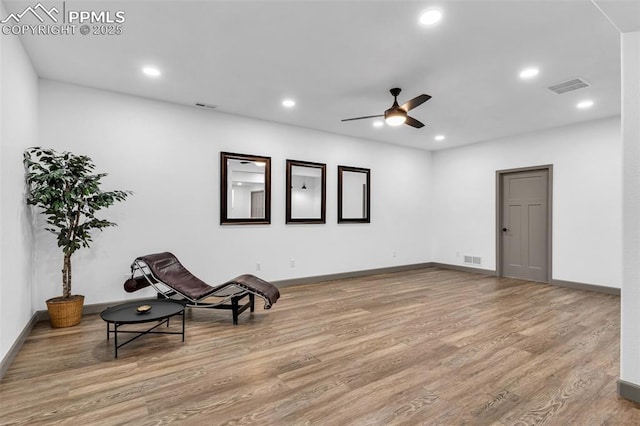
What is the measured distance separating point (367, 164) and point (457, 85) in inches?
116

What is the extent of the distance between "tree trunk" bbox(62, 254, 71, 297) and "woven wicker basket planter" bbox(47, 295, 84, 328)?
7cm

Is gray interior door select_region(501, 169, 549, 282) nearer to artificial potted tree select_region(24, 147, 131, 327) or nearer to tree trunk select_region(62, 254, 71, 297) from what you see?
artificial potted tree select_region(24, 147, 131, 327)

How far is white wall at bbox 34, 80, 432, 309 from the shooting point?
13.3 feet

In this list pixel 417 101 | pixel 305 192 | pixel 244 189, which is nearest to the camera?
pixel 417 101

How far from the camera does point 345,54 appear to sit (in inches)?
129

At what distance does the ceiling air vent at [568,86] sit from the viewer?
3869 mm

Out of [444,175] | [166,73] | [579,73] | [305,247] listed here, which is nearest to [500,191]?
[444,175]

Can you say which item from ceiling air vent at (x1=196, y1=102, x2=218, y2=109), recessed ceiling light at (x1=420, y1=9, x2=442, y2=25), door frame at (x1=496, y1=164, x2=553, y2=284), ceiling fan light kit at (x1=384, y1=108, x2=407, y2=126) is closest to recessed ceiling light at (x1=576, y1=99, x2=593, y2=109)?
door frame at (x1=496, y1=164, x2=553, y2=284)

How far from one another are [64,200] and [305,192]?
354 centimetres

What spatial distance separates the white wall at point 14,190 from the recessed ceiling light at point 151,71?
104 centimetres

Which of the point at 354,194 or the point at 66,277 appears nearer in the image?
the point at 66,277

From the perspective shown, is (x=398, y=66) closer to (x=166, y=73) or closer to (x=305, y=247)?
(x=166, y=73)

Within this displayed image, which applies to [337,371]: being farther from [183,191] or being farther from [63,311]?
[183,191]

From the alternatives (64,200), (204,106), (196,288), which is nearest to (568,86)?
(204,106)
